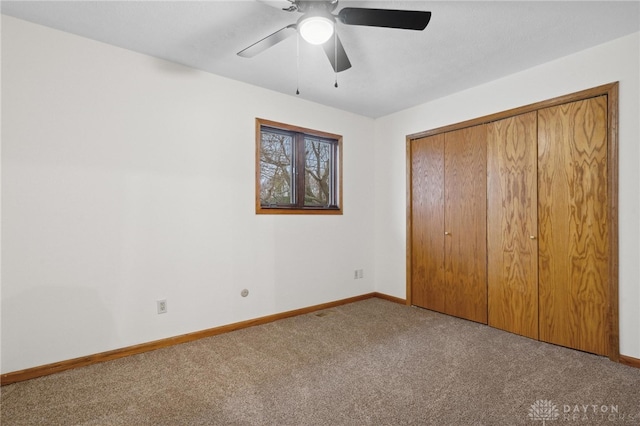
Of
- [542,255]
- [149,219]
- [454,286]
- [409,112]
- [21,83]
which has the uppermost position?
[409,112]

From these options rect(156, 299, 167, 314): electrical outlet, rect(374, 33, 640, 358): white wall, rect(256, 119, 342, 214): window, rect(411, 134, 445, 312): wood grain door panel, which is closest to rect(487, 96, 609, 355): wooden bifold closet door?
rect(374, 33, 640, 358): white wall

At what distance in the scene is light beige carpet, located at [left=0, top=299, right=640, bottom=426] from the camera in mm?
1743

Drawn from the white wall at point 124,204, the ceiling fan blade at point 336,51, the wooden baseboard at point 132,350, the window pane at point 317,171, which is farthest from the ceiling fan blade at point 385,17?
the wooden baseboard at point 132,350

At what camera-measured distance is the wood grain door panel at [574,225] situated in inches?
96.8

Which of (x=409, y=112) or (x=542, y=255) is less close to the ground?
(x=409, y=112)

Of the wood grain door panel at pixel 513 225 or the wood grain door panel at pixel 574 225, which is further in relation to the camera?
the wood grain door panel at pixel 513 225

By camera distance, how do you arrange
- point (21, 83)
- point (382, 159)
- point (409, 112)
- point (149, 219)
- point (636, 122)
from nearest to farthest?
point (21, 83) → point (636, 122) → point (149, 219) → point (409, 112) → point (382, 159)

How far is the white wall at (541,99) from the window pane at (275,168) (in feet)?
4.35

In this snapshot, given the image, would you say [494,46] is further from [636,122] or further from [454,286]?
[454,286]

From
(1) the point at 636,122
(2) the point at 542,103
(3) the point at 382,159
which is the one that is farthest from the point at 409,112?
(1) the point at 636,122

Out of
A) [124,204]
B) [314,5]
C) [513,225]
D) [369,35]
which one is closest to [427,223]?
[513,225]

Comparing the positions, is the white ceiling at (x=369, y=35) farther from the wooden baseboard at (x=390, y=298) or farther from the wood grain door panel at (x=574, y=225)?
the wooden baseboard at (x=390, y=298)

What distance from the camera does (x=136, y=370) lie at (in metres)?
2.27

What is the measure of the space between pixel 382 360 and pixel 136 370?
175 centimetres
